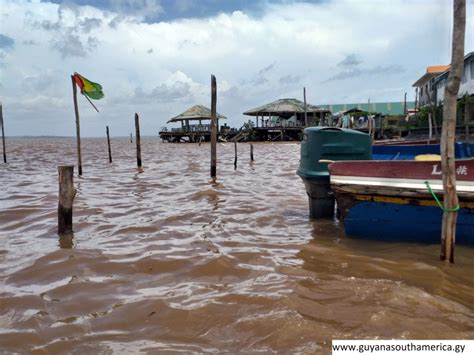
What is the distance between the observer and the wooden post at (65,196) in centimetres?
620

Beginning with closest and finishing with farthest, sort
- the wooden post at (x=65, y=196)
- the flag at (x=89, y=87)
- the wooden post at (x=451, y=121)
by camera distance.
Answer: the wooden post at (x=451, y=121) < the wooden post at (x=65, y=196) < the flag at (x=89, y=87)

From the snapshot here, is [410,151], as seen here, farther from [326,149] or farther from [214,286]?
[214,286]

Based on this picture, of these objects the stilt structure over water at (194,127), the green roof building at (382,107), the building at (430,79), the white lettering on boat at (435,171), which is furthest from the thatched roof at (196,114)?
the white lettering on boat at (435,171)

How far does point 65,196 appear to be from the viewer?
6293mm

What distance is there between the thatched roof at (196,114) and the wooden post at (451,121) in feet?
143

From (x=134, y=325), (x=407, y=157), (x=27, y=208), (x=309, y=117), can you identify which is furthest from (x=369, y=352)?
(x=309, y=117)

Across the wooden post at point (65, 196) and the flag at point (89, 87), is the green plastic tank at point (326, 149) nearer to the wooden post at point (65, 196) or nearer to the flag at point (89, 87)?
the wooden post at point (65, 196)

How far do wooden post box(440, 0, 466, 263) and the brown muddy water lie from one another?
0.55 m

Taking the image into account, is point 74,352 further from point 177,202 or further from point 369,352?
point 177,202

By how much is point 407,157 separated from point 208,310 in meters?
6.61

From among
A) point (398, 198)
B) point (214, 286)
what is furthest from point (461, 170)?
point (214, 286)

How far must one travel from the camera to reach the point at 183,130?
170ft

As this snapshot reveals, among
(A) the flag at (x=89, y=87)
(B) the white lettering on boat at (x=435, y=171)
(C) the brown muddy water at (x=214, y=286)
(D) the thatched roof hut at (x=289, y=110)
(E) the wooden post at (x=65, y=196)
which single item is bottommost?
(C) the brown muddy water at (x=214, y=286)

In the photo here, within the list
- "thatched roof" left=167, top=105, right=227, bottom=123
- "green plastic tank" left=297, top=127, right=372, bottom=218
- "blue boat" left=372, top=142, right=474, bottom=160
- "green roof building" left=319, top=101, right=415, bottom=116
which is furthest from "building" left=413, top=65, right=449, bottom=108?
"green plastic tank" left=297, top=127, right=372, bottom=218
